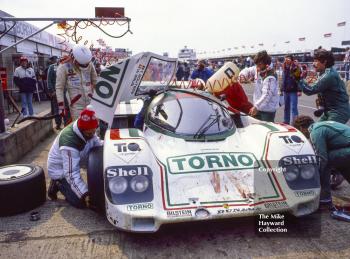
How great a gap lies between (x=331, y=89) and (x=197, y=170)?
2117mm

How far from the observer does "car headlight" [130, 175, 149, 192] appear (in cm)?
329

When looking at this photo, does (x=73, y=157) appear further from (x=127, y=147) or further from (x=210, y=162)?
(x=210, y=162)

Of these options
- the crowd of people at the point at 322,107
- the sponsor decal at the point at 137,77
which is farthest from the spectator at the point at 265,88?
the sponsor decal at the point at 137,77

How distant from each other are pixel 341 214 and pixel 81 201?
8.83 feet

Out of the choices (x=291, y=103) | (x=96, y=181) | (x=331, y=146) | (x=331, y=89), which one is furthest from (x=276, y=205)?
(x=291, y=103)

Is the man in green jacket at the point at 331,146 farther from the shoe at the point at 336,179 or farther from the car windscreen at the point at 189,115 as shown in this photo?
the car windscreen at the point at 189,115

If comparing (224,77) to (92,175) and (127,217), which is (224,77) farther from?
(127,217)

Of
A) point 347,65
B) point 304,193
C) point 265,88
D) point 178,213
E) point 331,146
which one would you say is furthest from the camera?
point 347,65

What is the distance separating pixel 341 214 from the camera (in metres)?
3.63

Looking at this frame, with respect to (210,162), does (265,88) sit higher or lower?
higher

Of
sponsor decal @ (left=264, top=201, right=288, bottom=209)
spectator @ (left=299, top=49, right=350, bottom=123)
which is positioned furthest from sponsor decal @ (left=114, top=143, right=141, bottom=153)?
spectator @ (left=299, top=49, right=350, bottom=123)

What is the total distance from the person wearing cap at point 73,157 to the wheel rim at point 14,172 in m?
0.26

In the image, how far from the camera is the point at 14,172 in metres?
4.12

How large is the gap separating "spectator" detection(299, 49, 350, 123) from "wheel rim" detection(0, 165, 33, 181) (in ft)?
11.5
